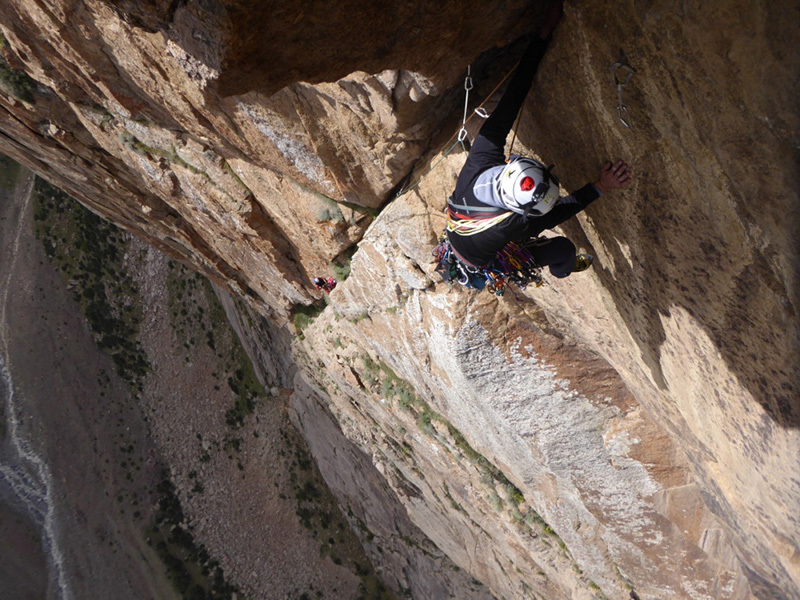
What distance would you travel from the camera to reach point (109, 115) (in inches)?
277

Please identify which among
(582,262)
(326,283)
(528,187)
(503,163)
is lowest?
(582,262)

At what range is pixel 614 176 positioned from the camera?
2875 mm

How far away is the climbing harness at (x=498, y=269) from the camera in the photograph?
3.66m

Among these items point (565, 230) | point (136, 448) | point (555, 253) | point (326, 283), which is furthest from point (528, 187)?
point (136, 448)

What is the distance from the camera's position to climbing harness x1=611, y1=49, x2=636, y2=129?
2.51 metres

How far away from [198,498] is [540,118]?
1573 centimetres

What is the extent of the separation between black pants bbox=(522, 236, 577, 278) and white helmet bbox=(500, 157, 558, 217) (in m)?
0.69

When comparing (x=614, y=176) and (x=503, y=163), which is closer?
(x=614, y=176)

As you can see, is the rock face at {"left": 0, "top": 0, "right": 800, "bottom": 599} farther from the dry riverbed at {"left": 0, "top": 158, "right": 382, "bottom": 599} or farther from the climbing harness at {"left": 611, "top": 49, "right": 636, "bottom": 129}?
the dry riverbed at {"left": 0, "top": 158, "right": 382, "bottom": 599}

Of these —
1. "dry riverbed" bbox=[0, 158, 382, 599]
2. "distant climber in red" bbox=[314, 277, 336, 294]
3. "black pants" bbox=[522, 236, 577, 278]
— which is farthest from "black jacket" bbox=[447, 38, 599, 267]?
"dry riverbed" bbox=[0, 158, 382, 599]

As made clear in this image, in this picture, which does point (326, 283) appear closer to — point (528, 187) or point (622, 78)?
point (528, 187)

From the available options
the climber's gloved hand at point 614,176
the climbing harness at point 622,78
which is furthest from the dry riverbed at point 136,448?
the climbing harness at point 622,78

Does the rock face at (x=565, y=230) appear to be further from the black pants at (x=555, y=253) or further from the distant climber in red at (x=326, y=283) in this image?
the black pants at (x=555, y=253)

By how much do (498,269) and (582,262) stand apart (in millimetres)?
655
